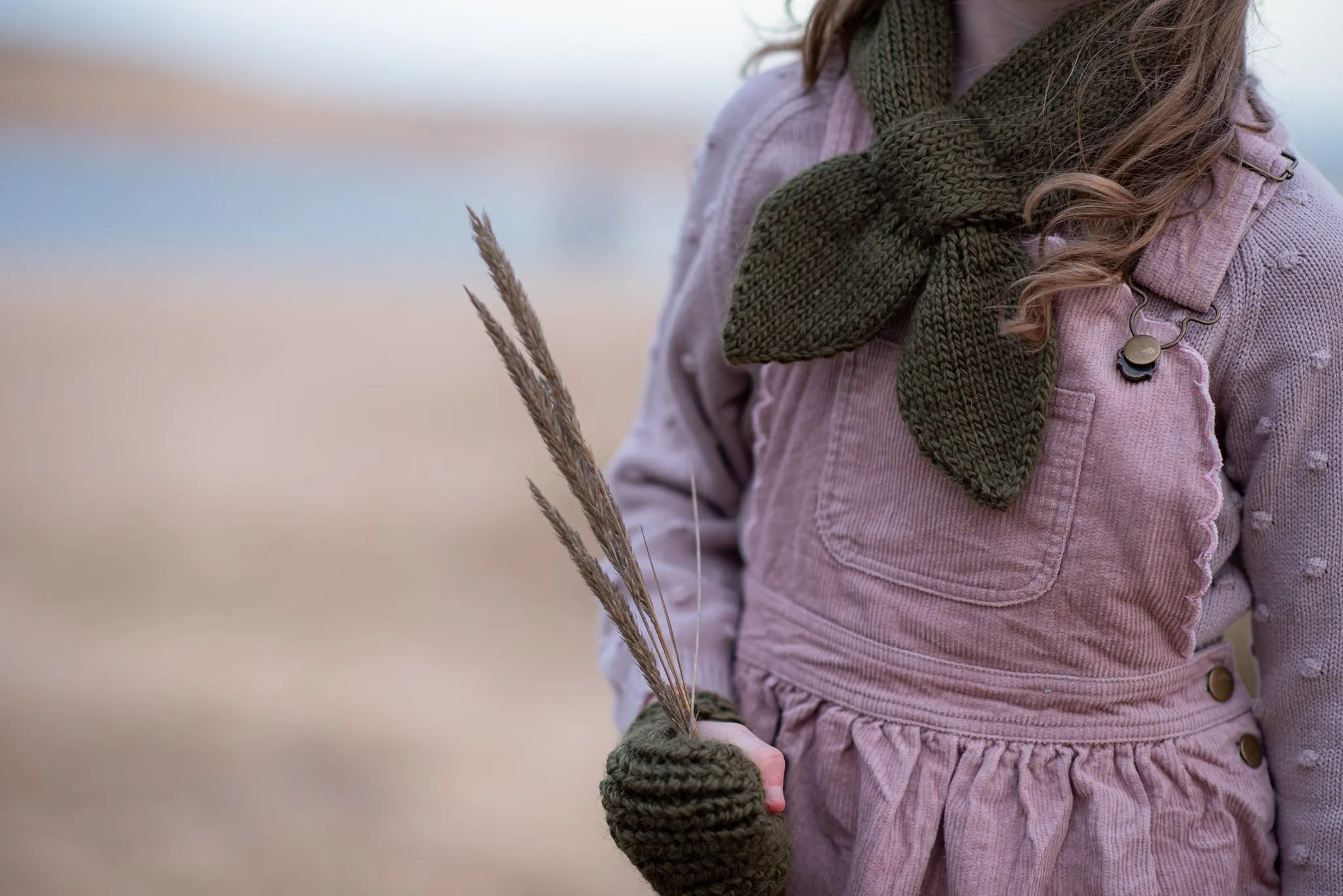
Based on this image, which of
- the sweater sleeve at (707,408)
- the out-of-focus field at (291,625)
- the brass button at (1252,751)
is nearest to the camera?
the brass button at (1252,751)

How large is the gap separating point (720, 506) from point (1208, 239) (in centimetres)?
68

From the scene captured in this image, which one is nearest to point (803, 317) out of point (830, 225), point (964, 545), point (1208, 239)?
point (830, 225)

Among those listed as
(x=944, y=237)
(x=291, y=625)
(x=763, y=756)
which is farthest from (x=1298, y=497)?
(x=291, y=625)

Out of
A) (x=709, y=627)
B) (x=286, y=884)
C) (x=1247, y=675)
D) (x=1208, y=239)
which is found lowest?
(x=286, y=884)

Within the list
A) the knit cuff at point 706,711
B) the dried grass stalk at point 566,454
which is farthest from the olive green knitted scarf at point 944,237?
the knit cuff at point 706,711

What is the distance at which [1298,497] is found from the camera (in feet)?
3.68

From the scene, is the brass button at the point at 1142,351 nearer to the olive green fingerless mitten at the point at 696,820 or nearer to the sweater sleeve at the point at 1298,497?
the sweater sleeve at the point at 1298,497

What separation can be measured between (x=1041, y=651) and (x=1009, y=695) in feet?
0.19

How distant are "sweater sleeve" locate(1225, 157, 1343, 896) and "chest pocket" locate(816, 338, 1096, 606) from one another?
191 mm

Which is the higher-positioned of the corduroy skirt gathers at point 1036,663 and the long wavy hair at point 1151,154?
the long wavy hair at point 1151,154

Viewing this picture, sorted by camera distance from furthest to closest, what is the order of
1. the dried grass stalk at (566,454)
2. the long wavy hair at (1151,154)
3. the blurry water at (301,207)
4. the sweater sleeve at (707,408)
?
the blurry water at (301,207) < the sweater sleeve at (707,408) < the long wavy hair at (1151,154) < the dried grass stalk at (566,454)

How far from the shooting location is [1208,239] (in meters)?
1.10

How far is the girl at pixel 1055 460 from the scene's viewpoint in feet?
3.58

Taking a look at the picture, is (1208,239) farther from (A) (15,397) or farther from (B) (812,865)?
(A) (15,397)
